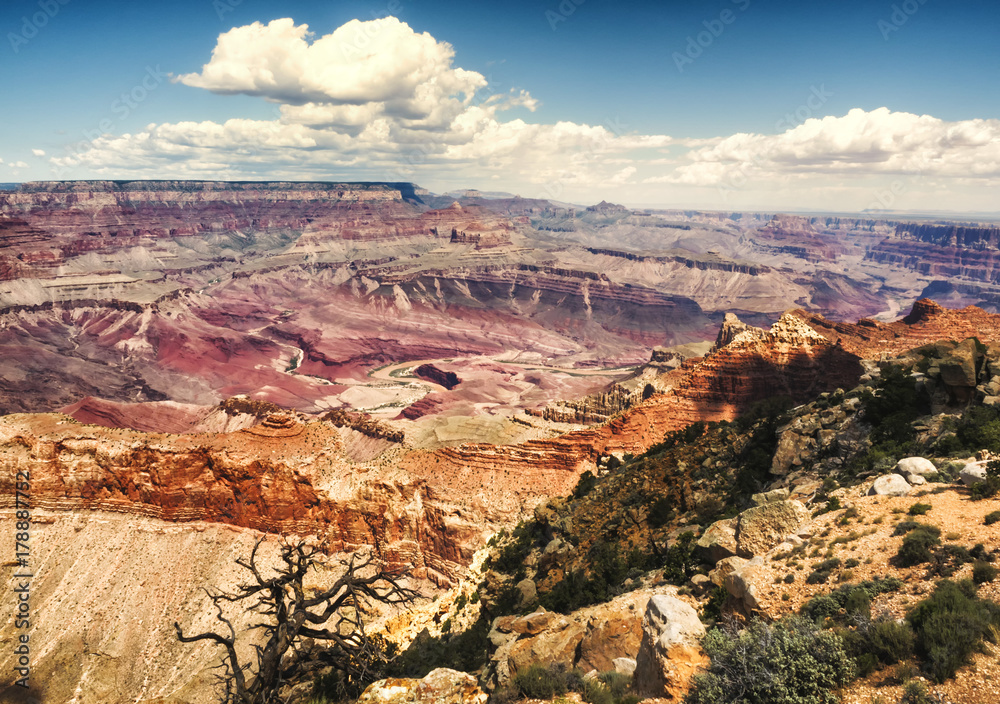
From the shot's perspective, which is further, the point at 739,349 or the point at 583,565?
the point at 739,349

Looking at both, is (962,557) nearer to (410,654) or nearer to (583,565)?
(583,565)

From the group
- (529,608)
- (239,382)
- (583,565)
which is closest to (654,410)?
(583,565)

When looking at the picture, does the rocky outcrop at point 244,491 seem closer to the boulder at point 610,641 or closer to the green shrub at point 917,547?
the boulder at point 610,641

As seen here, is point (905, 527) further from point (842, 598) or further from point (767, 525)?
point (767, 525)

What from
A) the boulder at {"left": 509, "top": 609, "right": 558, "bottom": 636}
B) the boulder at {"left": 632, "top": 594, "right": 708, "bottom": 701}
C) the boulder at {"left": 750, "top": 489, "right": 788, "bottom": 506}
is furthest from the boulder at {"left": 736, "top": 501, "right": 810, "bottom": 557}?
the boulder at {"left": 509, "top": 609, "right": 558, "bottom": 636}

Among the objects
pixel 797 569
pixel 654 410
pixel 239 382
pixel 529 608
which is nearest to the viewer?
pixel 797 569

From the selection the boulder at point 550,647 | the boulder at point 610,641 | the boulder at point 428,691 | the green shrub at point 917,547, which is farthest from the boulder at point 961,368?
the boulder at point 428,691
